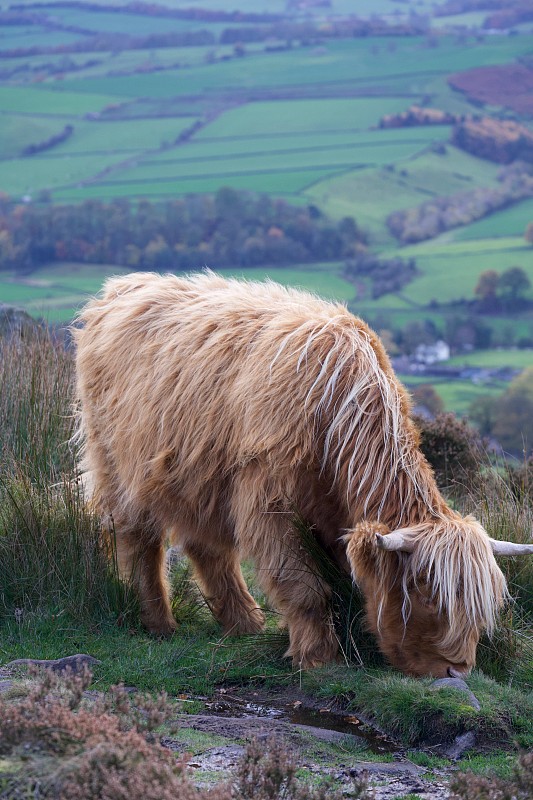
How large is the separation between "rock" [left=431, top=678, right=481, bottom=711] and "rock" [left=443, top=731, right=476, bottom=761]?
→ 0.41ft

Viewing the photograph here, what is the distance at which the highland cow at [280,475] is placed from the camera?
14.0ft

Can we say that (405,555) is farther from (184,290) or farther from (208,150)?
(208,150)

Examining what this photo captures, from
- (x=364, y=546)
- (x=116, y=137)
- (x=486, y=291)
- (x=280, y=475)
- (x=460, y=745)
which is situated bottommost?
(x=486, y=291)

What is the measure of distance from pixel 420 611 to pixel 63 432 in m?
3.13

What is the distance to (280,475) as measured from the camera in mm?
4551

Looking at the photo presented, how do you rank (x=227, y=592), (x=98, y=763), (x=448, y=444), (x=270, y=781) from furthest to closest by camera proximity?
(x=448, y=444) < (x=227, y=592) < (x=270, y=781) < (x=98, y=763)

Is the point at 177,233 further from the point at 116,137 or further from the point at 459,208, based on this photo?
the point at 116,137

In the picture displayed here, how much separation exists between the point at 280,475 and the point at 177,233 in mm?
31797

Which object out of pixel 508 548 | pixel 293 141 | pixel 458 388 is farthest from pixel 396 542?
pixel 293 141

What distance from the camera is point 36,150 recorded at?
46.9 m

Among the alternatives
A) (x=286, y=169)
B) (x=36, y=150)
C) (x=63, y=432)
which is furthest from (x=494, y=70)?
(x=63, y=432)

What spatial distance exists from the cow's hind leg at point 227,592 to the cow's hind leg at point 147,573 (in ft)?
0.68

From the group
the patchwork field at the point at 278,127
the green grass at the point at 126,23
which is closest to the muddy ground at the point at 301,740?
the patchwork field at the point at 278,127

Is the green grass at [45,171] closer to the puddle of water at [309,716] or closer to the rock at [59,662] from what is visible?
the rock at [59,662]
